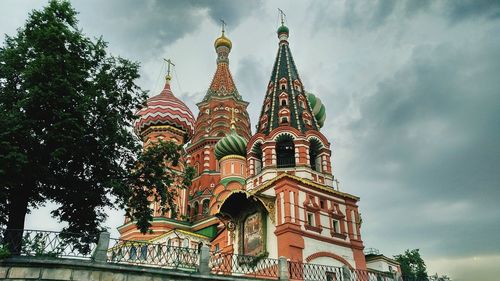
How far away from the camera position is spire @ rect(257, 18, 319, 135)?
26188 millimetres

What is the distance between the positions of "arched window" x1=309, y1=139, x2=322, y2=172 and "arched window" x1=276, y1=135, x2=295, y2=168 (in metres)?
1.30

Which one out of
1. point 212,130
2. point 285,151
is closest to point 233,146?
point 285,151

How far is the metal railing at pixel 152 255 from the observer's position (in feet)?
36.9

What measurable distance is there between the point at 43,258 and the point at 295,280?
8.52m

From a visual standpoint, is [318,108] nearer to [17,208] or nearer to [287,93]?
[287,93]

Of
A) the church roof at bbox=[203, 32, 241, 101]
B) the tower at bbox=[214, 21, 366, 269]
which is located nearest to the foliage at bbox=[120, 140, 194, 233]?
the tower at bbox=[214, 21, 366, 269]

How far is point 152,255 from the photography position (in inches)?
473

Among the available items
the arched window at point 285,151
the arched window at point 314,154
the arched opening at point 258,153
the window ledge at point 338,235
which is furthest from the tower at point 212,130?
→ the window ledge at point 338,235

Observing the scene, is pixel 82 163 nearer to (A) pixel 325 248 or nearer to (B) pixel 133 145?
(B) pixel 133 145

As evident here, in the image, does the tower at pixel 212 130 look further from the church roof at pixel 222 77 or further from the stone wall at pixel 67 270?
the stone wall at pixel 67 270

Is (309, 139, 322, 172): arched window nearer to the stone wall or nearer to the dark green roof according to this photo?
the dark green roof

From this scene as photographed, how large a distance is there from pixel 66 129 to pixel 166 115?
2610cm

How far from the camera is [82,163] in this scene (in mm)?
13367

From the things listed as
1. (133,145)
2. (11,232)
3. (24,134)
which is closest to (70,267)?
(11,232)
